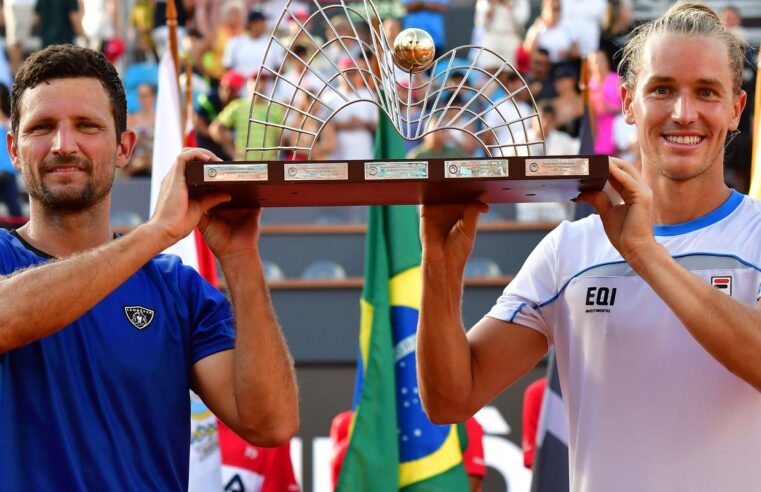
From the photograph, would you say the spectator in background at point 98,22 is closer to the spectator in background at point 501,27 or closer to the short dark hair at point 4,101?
the short dark hair at point 4,101

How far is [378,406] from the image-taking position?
18.6 ft

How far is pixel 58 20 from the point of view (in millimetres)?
11508

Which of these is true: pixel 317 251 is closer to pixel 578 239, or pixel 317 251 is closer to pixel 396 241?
pixel 396 241

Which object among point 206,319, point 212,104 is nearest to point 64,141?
point 206,319

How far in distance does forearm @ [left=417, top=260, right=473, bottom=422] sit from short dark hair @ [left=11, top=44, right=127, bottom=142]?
871mm

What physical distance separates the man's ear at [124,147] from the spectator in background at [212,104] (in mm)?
6975

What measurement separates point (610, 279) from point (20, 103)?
58.6 inches

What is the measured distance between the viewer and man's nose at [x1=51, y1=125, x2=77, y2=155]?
286 cm

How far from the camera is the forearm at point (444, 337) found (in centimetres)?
320

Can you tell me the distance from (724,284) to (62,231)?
1.56 metres

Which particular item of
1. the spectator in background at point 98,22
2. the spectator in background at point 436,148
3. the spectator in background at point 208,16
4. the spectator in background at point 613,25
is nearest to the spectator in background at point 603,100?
the spectator in background at point 613,25

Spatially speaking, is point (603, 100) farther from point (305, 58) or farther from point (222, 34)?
point (222, 34)

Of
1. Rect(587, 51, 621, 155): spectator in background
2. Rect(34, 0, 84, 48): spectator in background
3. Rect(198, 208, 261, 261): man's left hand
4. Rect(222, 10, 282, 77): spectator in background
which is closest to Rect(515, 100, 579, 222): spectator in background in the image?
Rect(587, 51, 621, 155): spectator in background

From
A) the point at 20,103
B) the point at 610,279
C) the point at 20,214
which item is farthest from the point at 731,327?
the point at 20,214
